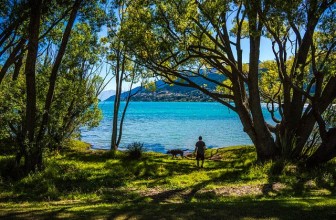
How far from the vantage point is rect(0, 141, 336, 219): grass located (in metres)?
10.1

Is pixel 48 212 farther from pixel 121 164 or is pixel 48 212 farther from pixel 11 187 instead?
pixel 121 164

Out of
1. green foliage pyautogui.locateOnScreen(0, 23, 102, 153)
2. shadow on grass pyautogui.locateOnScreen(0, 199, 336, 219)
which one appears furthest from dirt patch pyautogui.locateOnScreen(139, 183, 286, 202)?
green foliage pyautogui.locateOnScreen(0, 23, 102, 153)

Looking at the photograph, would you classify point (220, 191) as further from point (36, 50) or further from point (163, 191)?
point (36, 50)

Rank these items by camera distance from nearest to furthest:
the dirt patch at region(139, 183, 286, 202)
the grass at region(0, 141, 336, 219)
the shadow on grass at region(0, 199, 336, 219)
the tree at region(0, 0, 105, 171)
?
1. the shadow on grass at region(0, 199, 336, 219)
2. the grass at region(0, 141, 336, 219)
3. the dirt patch at region(139, 183, 286, 202)
4. the tree at region(0, 0, 105, 171)

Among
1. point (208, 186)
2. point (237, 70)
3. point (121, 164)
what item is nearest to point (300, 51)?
point (237, 70)

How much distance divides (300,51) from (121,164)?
1451 centimetres

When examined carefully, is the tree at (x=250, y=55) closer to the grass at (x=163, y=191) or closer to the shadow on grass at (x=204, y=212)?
the grass at (x=163, y=191)

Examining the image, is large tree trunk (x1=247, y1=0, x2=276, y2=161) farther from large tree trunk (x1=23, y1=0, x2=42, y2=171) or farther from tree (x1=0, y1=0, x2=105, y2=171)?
large tree trunk (x1=23, y1=0, x2=42, y2=171)

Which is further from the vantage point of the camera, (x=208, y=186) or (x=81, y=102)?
(x=81, y=102)

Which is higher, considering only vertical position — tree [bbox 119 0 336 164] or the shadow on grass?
tree [bbox 119 0 336 164]

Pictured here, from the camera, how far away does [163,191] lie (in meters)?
16.5

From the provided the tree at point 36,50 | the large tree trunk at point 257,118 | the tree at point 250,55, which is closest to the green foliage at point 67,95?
the tree at point 36,50

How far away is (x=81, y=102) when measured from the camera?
31.2 m

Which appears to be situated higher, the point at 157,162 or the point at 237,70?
the point at 237,70
